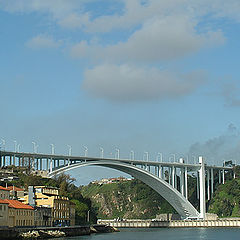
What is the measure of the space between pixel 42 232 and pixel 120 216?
81.0m

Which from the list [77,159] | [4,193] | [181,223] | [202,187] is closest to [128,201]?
[202,187]

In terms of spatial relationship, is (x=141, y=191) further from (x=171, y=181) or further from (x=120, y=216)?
(x=171, y=181)

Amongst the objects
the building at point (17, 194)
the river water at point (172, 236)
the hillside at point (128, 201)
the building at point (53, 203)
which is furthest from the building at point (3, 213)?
the hillside at point (128, 201)

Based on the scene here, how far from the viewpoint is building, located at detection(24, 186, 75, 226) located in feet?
222

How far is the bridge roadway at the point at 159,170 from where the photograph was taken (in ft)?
272

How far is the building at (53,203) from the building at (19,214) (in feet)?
12.4

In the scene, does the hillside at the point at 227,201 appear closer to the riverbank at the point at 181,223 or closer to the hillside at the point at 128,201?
the riverbank at the point at 181,223

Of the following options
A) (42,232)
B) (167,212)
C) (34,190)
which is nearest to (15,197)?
(34,190)

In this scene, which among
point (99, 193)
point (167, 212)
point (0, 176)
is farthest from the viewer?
point (99, 193)

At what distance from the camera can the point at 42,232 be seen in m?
57.4

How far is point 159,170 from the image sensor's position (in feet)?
327

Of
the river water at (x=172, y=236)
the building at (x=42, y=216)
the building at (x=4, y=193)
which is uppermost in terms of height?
the building at (x=4, y=193)

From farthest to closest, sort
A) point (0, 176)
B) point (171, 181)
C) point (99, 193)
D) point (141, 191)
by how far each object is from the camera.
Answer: point (99, 193)
point (141, 191)
point (171, 181)
point (0, 176)

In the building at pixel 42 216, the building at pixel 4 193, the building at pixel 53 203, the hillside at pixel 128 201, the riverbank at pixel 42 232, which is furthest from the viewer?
the hillside at pixel 128 201
